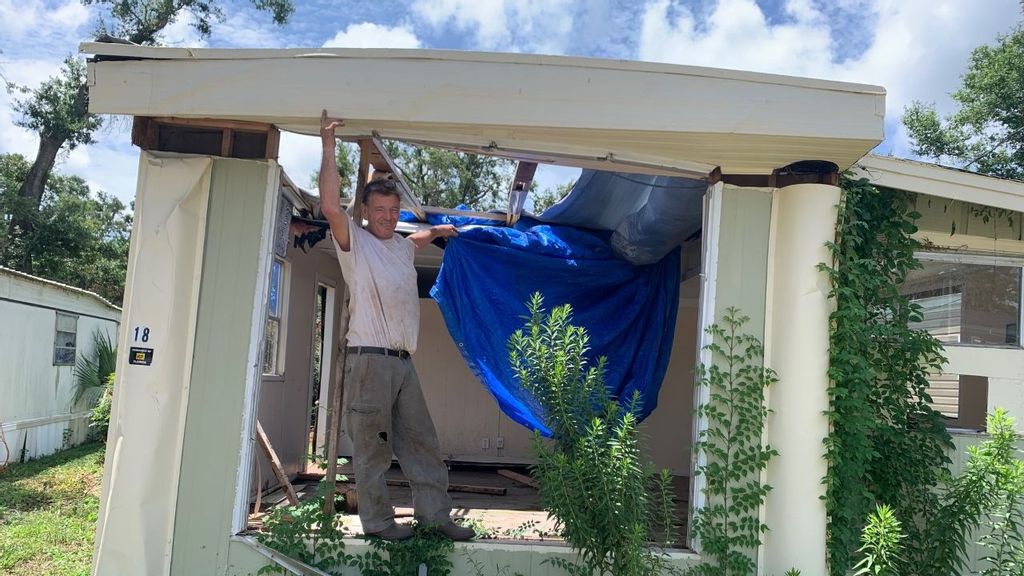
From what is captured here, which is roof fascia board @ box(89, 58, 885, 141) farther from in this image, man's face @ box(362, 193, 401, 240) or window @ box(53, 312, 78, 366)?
window @ box(53, 312, 78, 366)

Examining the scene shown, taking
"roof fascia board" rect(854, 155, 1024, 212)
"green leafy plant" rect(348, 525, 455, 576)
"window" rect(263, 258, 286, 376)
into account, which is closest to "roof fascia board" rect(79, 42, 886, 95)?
"roof fascia board" rect(854, 155, 1024, 212)

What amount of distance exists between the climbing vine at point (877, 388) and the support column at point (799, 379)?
0.20 ft

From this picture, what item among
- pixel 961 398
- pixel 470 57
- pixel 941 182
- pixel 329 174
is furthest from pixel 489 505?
pixel 941 182

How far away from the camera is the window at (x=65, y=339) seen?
9727 mm

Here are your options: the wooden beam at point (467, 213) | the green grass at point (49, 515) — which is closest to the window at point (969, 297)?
the wooden beam at point (467, 213)

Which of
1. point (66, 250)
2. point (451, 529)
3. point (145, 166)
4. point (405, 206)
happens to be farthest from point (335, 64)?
point (66, 250)

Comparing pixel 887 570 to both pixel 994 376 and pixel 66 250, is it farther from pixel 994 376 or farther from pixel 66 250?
pixel 66 250

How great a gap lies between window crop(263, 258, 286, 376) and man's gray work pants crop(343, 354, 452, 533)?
188 centimetres

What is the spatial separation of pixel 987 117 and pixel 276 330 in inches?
640

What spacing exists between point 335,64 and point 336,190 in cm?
58

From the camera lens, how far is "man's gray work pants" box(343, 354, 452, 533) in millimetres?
3490

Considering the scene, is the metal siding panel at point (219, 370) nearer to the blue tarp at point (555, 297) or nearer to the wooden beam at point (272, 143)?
the wooden beam at point (272, 143)

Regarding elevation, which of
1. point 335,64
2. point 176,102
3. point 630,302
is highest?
point 335,64

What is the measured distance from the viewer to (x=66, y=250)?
17.4 m
